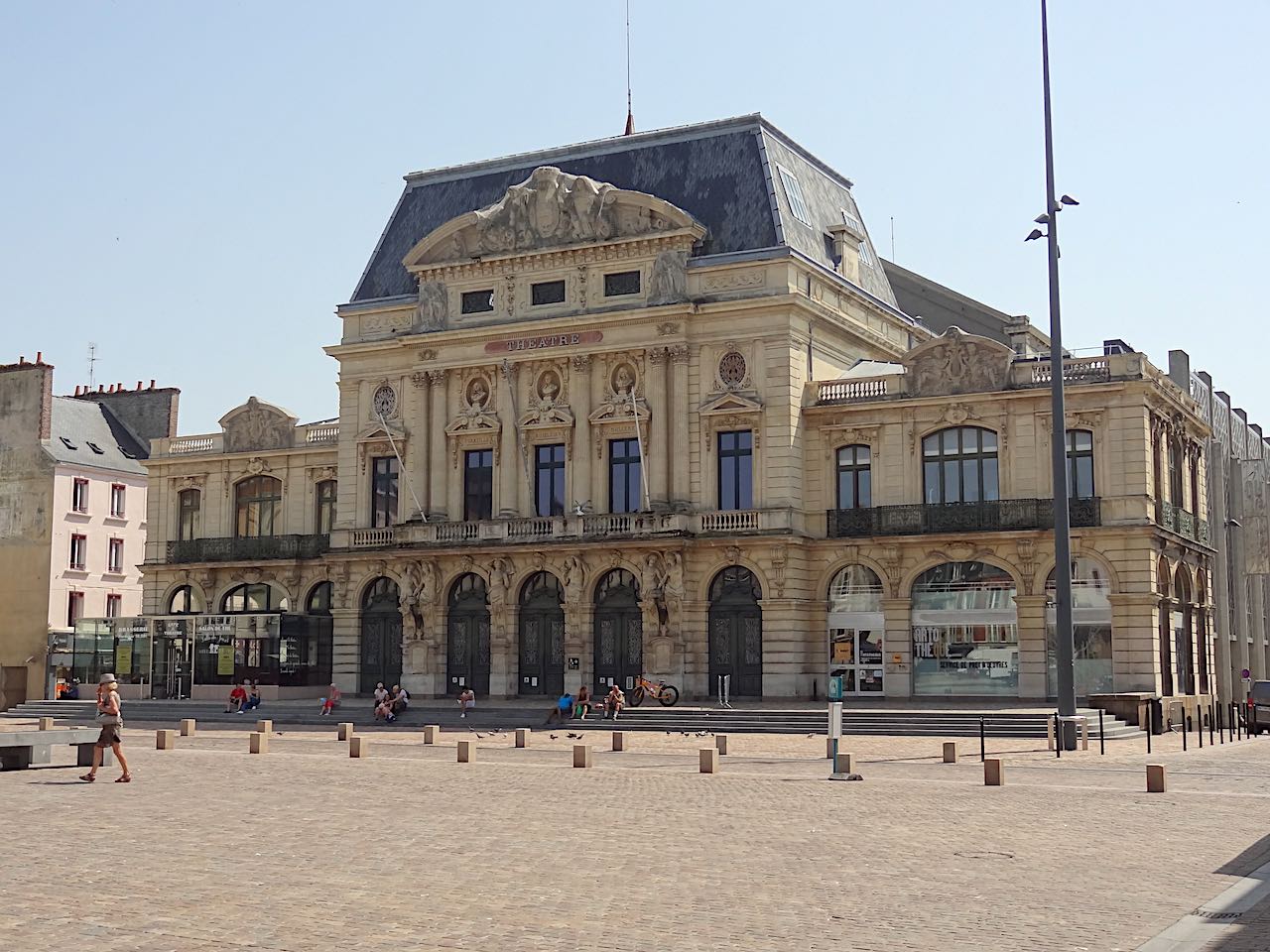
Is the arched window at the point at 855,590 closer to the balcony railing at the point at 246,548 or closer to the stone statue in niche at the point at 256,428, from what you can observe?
the balcony railing at the point at 246,548

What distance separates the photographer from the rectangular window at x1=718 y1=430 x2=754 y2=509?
4984 cm

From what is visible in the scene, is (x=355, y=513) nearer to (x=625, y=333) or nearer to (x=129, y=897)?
(x=625, y=333)

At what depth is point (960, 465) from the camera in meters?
48.0

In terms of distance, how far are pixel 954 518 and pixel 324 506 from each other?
25147 mm

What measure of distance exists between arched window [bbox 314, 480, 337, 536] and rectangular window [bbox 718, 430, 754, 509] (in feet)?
56.3

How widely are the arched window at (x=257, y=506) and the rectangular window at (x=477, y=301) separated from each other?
11.9 metres

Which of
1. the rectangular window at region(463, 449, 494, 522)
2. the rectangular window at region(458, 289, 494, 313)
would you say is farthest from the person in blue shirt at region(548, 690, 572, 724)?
the rectangular window at region(458, 289, 494, 313)

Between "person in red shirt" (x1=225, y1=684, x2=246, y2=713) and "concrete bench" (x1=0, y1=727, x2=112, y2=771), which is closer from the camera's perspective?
"concrete bench" (x1=0, y1=727, x2=112, y2=771)

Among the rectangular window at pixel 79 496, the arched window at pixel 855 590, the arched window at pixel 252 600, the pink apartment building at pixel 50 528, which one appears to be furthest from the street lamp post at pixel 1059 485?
the rectangular window at pixel 79 496

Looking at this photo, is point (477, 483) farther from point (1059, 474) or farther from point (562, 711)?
point (1059, 474)

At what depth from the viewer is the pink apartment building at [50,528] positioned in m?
64.2

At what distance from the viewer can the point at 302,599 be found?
194 feet

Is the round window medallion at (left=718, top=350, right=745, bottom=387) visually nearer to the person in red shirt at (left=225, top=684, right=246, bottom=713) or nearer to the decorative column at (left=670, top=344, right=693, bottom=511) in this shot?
the decorative column at (left=670, top=344, right=693, bottom=511)

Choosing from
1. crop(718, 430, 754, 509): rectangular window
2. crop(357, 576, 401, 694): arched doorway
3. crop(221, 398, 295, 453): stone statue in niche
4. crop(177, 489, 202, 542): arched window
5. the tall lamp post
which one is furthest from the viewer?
crop(177, 489, 202, 542): arched window
